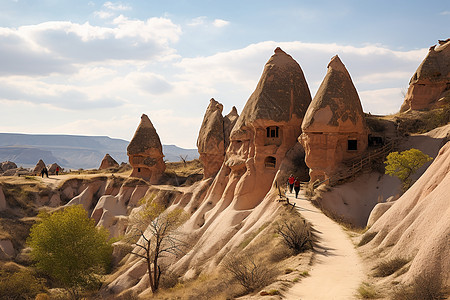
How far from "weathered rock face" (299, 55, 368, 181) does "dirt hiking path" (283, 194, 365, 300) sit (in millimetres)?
7175

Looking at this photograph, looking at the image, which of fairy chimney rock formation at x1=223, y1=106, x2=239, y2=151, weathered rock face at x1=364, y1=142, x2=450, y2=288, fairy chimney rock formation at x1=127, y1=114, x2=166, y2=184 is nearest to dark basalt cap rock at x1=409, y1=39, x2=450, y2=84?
fairy chimney rock formation at x1=223, y1=106, x2=239, y2=151

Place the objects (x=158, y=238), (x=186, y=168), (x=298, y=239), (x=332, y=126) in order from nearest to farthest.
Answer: (x=298, y=239) < (x=158, y=238) < (x=332, y=126) < (x=186, y=168)

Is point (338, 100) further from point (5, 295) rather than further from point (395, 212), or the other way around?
point (5, 295)

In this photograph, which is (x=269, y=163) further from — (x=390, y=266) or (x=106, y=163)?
(x=106, y=163)

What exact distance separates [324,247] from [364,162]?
11.0 meters

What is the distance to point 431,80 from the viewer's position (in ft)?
115

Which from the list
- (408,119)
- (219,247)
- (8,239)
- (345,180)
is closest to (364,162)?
(345,180)

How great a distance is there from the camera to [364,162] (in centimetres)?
2409

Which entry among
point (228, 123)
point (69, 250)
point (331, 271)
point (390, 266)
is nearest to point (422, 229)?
point (390, 266)

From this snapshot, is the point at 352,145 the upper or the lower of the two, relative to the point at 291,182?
upper

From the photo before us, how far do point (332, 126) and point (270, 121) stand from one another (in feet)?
15.1

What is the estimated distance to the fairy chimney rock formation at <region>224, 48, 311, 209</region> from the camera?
88.3 ft

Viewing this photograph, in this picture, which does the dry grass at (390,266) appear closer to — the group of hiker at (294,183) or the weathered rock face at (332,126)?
the group of hiker at (294,183)

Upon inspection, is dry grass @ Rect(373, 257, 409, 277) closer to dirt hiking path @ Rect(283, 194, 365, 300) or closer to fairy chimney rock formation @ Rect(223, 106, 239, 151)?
dirt hiking path @ Rect(283, 194, 365, 300)
